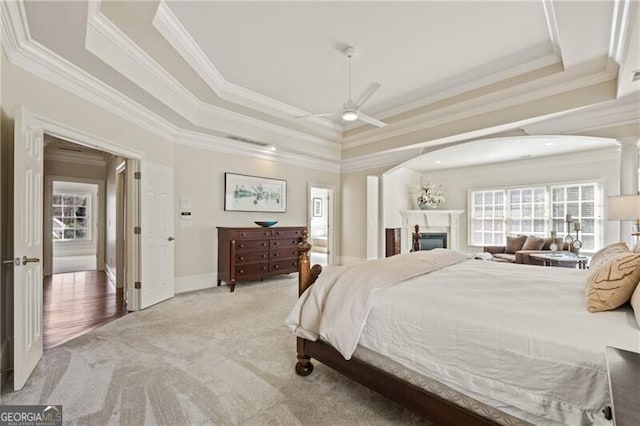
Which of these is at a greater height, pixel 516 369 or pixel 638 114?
pixel 638 114

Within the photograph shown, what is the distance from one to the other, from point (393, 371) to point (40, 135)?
3.35 meters

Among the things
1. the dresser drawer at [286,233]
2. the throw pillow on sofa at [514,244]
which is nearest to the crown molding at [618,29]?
the throw pillow on sofa at [514,244]

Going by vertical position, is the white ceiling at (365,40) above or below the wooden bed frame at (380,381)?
above

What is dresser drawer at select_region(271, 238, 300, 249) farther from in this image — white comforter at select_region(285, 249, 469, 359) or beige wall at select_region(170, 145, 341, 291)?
white comforter at select_region(285, 249, 469, 359)

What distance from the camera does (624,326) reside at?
1232mm

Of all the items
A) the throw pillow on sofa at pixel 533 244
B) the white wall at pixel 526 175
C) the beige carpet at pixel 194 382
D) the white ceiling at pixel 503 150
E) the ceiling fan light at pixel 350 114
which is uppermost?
the white ceiling at pixel 503 150

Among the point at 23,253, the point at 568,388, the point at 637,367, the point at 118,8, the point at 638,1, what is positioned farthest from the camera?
the point at 118,8

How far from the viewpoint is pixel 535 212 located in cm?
683

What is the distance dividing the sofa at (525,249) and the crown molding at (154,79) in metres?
4.81

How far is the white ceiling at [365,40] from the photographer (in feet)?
8.83

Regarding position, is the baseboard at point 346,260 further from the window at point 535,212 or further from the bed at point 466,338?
the bed at point 466,338

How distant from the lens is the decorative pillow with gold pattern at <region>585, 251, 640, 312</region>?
1415 mm

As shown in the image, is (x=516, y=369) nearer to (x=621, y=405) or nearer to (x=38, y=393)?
(x=621, y=405)

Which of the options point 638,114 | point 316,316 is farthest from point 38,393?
point 638,114
